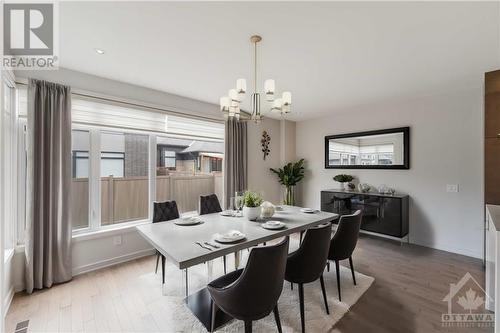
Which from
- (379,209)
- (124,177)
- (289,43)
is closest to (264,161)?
(379,209)

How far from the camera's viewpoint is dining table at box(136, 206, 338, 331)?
1.64m

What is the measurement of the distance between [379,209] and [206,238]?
3303 mm

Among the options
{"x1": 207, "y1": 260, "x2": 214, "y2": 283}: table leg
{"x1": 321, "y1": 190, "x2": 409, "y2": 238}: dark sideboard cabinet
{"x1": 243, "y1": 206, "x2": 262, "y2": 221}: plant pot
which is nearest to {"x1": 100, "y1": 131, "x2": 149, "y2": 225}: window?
{"x1": 207, "y1": 260, "x2": 214, "y2": 283}: table leg

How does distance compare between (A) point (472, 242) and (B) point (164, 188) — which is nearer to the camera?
(A) point (472, 242)

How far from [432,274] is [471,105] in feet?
8.42

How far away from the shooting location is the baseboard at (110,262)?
9.41ft

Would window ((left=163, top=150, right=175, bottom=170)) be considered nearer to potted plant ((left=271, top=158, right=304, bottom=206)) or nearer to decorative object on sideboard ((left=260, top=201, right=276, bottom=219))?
decorative object on sideboard ((left=260, top=201, right=276, bottom=219))

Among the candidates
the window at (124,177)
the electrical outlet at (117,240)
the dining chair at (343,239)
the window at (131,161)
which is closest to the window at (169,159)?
the window at (131,161)

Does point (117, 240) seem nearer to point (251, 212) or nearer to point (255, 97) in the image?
point (251, 212)

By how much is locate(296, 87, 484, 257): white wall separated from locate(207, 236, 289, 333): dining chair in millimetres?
3528

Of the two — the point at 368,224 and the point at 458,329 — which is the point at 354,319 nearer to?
the point at 458,329

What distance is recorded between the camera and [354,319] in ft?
6.67

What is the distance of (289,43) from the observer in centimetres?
221

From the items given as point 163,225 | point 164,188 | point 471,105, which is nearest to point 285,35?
point 163,225
